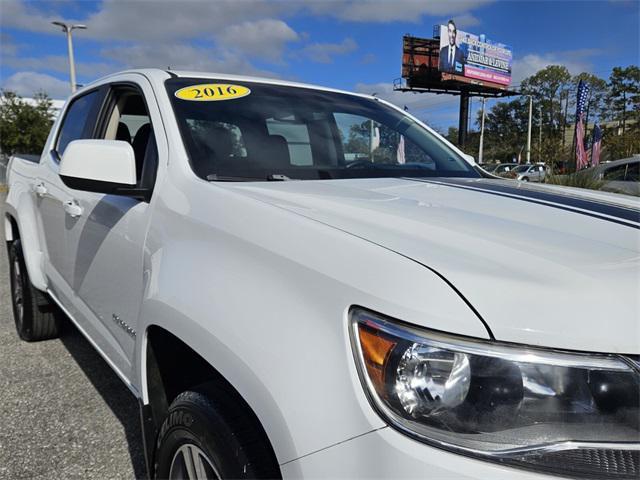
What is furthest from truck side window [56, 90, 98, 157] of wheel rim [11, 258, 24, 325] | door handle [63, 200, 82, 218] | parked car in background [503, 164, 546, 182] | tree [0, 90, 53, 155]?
tree [0, 90, 53, 155]

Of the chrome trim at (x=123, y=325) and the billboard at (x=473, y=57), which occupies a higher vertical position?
the billboard at (x=473, y=57)

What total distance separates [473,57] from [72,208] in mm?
49413

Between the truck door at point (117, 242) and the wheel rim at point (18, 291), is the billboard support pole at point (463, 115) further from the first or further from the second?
the truck door at point (117, 242)

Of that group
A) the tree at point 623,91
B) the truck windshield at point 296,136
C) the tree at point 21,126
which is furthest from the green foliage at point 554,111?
the truck windshield at point 296,136

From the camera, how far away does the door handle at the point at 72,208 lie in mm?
2533

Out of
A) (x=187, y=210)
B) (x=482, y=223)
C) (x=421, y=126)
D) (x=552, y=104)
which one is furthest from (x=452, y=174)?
(x=552, y=104)

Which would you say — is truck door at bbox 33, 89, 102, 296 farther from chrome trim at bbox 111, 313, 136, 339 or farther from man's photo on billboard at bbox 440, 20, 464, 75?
man's photo on billboard at bbox 440, 20, 464, 75

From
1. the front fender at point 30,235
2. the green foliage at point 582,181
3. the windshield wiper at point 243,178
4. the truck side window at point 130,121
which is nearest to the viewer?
the windshield wiper at point 243,178

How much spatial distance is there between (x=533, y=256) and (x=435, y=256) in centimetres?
21

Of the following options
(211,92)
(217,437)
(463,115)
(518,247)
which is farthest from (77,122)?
(463,115)

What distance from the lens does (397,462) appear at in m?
0.95

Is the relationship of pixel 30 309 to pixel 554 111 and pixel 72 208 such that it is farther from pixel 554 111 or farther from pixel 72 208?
pixel 554 111

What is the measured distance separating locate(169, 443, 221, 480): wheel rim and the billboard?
1849 inches

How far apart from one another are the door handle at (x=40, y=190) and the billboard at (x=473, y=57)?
45349 millimetres
